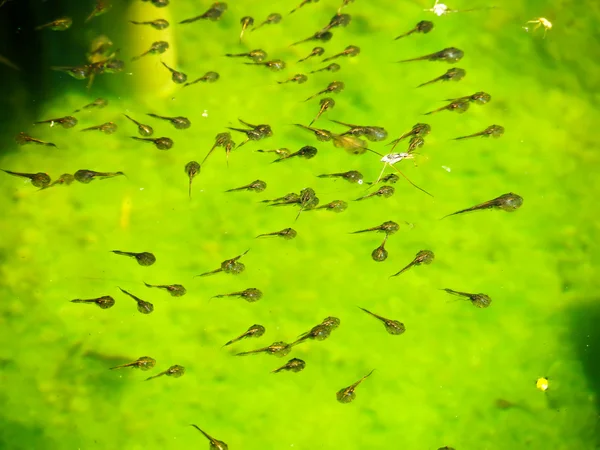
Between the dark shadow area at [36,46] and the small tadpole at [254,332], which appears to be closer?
the small tadpole at [254,332]

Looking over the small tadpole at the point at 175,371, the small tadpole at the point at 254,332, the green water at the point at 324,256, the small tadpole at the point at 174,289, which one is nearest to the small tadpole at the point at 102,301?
the green water at the point at 324,256

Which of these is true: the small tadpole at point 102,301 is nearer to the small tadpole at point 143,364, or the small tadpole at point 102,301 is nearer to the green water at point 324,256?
the green water at point 324,256

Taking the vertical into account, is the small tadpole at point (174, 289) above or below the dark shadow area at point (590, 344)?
above

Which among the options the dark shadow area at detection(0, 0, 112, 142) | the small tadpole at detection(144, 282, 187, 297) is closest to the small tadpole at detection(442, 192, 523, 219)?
the small tadpole at detection(144, 282, 187, 297)

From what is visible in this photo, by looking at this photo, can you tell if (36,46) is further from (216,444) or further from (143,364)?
(216,444)

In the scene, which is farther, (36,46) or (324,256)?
(36,46)

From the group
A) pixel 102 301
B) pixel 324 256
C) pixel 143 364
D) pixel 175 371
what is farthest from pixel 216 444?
pixel 324 256

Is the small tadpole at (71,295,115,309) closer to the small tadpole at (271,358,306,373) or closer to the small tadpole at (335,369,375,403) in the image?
the small tadpole at (271,358,306,373)

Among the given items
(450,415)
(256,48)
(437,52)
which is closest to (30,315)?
(256,48)
